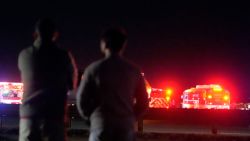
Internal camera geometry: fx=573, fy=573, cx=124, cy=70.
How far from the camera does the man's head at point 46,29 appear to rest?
5734mm

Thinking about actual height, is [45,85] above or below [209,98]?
below

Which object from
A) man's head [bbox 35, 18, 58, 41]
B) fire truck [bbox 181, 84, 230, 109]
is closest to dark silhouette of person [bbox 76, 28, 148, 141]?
man's head [bbox 35, 18, 58, 41]

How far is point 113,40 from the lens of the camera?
5523mm

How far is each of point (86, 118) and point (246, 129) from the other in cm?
1942

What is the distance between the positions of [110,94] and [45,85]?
665mm

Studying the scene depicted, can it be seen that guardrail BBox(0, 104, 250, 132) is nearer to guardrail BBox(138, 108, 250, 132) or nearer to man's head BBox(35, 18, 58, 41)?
guardrail BBox(138, 108, 250, 132)

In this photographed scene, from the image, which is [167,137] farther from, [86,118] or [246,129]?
[86,118]

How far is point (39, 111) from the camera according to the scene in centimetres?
550

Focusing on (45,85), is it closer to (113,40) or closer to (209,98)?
(113,40)

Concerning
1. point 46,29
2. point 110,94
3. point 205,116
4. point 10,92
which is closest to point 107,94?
point 110,94

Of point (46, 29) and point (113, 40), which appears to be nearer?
point (113, 40)

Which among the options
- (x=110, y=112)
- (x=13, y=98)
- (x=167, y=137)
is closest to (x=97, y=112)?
(x=110, y=112)

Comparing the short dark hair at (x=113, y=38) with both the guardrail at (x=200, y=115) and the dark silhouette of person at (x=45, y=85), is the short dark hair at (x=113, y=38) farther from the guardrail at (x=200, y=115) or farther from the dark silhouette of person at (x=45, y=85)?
the guardrail at (x=200, y=115)

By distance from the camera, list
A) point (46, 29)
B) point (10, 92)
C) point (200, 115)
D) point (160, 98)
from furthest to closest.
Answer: point (160, 98), point (10, 92), point (200, 115), point (46, 29)
